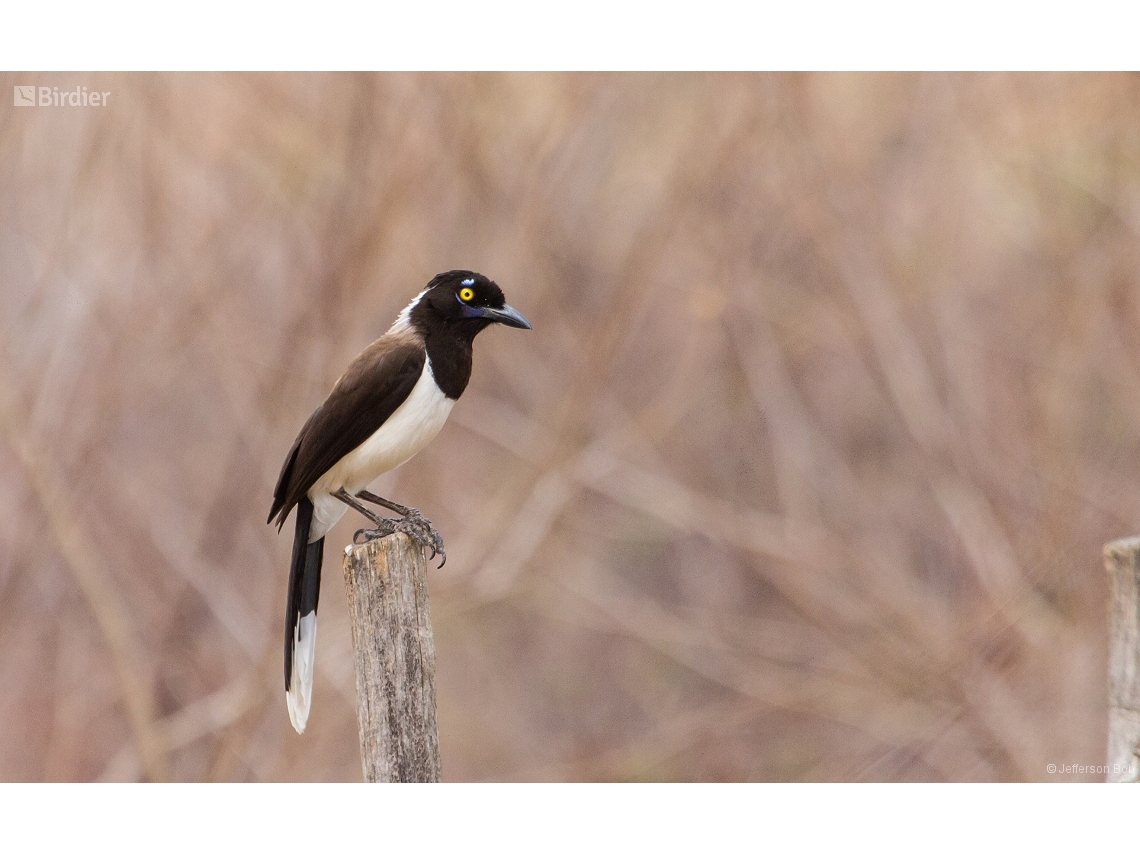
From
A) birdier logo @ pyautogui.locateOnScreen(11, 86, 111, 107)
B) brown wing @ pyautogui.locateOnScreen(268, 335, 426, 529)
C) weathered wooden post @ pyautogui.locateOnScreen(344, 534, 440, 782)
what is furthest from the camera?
birdier logo @ pyautogui.locateOnScreen(11, 86, 111, 107)

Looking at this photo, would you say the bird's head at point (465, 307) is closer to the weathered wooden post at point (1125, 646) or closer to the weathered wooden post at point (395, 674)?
the weathered wooden post at point (395, 674)

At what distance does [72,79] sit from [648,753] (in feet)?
15.4

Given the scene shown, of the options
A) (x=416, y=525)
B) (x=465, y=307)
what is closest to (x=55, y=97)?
(x=465, y=307)

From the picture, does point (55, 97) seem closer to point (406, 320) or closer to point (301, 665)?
point (406, 320)

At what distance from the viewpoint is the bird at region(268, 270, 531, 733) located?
3689 millimetres

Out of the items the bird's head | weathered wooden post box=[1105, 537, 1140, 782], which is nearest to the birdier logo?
the bird's head

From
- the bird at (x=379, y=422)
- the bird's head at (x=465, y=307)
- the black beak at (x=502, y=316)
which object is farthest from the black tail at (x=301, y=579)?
the black beak at (x=502, y=316)

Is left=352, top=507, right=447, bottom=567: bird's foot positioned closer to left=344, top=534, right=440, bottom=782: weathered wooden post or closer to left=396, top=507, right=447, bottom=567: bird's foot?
left=396, top=507, right=447, bottom=567: bird's foot

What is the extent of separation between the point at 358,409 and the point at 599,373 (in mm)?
2653

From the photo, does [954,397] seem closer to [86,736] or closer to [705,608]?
[705,608]

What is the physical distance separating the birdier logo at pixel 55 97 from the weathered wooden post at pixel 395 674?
9.91ft

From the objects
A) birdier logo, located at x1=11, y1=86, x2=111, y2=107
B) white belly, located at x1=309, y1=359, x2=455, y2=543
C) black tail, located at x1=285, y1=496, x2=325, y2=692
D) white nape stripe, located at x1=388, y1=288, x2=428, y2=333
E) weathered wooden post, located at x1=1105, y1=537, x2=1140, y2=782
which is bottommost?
weathered wooden post, located at x1=1105, y1=537, x2=1140, y2=782

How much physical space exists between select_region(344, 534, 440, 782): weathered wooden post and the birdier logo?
3020 mm

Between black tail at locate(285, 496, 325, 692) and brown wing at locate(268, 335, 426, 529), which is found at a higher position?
brown wing at locate(268, 335, 426, 529)
